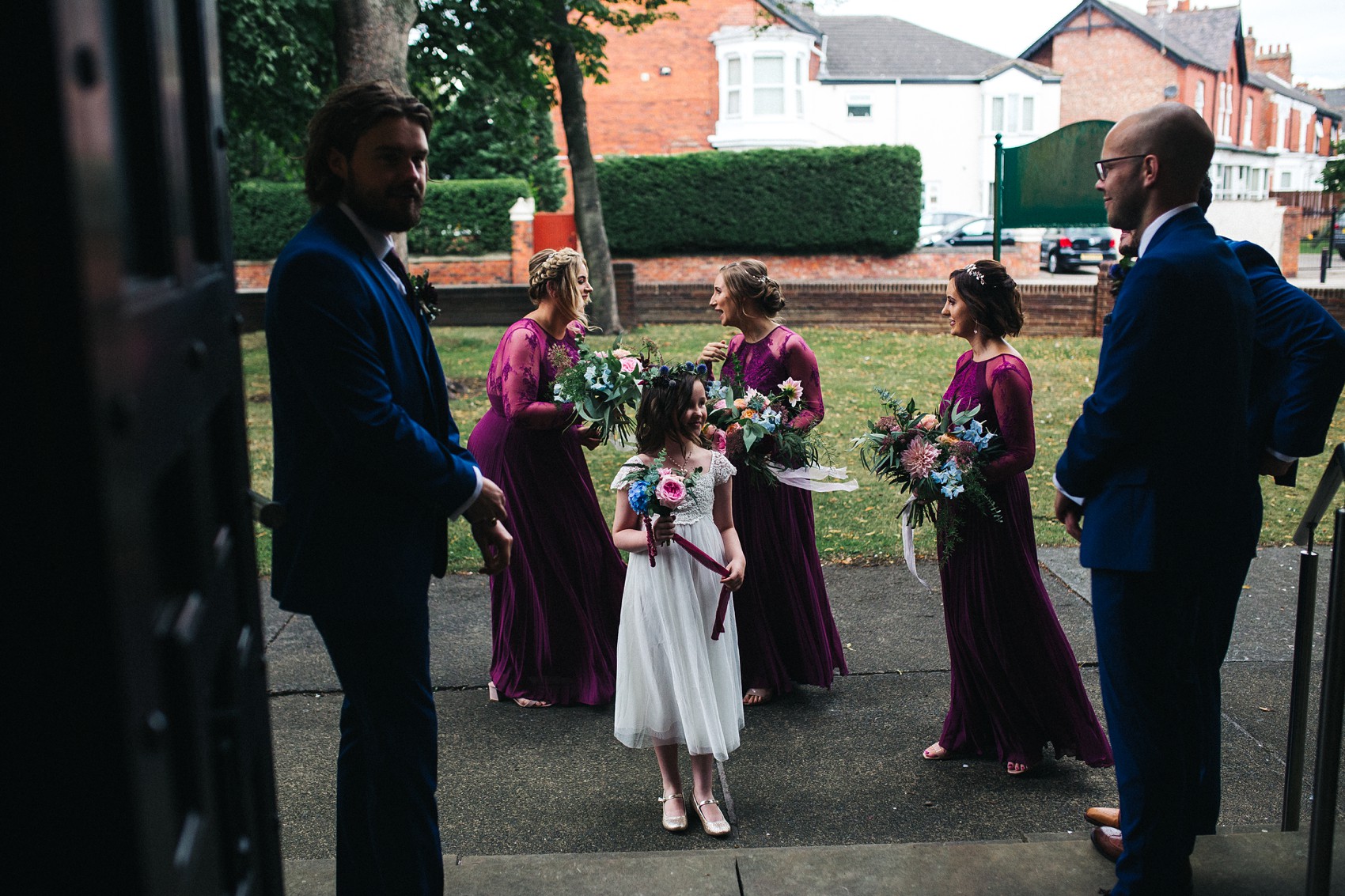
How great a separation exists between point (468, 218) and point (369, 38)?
17.1 m

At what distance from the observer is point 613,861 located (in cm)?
331

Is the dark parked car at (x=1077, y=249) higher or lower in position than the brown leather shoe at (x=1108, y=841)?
higher

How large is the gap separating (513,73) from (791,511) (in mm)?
14714

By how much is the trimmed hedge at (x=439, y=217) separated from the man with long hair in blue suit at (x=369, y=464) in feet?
83.4

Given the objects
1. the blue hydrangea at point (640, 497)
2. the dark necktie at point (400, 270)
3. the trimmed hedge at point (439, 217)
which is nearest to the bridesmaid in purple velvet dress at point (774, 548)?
the blue hydrangea at point (640, 497)

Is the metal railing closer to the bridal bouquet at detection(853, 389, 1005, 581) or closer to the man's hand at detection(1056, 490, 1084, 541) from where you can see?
the man's hand at detection(1056, 490, 1084, 541)

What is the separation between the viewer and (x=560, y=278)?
4984 mm

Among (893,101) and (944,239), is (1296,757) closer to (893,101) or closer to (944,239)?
(944,239)

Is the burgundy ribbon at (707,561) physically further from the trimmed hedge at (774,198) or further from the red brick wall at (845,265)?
the trimmed hedge at (774,198)

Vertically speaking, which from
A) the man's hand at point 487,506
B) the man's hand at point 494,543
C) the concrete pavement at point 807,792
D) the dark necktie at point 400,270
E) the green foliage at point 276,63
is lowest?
the concrete pavement at point 807,792

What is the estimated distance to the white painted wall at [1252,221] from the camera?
1852cm

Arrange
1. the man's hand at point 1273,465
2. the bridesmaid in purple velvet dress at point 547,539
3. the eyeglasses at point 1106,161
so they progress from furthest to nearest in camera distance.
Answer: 1. the bridesmaid in purple velvet dress at point 547,539
2. the man's hand at point 1273,465
3. the eyeglasses at point 1106,161

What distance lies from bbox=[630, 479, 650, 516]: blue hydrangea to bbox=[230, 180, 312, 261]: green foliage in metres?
25.5

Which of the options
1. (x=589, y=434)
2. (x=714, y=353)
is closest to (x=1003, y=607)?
(x=714, y=353)
